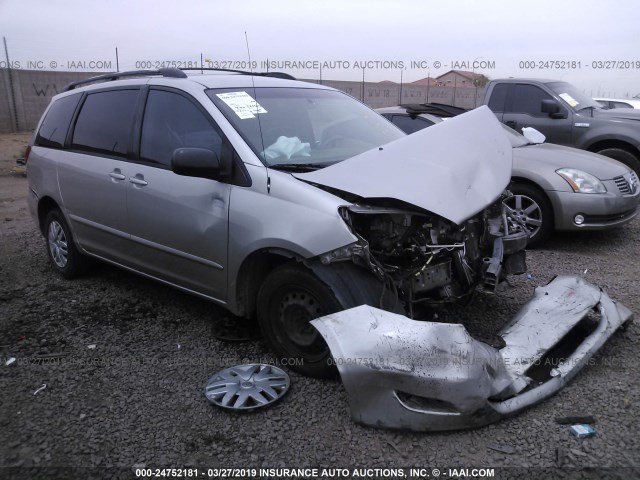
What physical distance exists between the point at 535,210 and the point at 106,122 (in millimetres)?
4293

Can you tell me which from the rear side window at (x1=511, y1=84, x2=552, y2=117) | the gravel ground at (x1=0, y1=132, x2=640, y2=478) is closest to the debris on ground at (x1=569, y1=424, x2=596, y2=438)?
the gravel ground at (x1=0, y1=132, x2=640, y2=478)

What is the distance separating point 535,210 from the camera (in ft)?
18.8

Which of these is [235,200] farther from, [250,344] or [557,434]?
[557,434]

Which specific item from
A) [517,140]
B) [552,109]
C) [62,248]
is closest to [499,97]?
[552,109]

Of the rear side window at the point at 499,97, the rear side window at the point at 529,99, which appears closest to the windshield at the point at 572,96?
the rear side window at the point at 529,99

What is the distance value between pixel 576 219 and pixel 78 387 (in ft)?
15.9

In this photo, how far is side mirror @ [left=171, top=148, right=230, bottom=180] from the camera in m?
3.21

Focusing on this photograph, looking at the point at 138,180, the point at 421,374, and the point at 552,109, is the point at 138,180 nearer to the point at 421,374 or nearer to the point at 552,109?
the point at 421,374

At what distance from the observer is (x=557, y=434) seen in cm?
253

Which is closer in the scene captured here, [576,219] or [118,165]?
[118,165]

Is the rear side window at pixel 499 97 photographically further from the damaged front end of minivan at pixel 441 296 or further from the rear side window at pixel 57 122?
the rear side window at pixel 57 122

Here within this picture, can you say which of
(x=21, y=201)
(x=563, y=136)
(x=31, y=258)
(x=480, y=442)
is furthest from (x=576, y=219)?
(x=21, y=201)

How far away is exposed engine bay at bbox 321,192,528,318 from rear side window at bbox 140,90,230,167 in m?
1.07

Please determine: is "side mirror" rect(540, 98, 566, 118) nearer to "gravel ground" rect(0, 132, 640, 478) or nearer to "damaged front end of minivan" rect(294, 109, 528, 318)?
"gravel ground" rect(0, 132, 640, 478)
